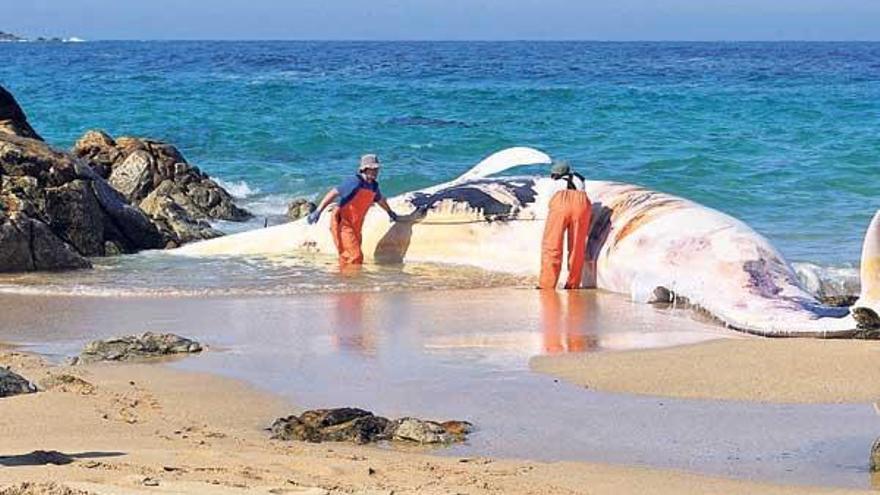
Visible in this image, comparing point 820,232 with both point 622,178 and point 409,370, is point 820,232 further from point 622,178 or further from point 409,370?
point 409,370

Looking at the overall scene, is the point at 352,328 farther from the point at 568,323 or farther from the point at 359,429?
the point at 359,429

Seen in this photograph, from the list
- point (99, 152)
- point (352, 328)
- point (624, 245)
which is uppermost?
point (99, 152)

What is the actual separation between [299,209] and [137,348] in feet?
32.7

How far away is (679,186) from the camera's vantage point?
22.1m

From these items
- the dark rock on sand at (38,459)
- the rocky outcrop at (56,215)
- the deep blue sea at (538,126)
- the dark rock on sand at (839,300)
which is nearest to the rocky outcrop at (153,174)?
the deep blue sea at (538,126)

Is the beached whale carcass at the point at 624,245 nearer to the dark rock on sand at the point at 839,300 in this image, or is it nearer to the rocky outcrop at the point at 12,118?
the dark rock on sand at the point at 839,300

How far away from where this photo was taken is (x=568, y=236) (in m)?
13.1

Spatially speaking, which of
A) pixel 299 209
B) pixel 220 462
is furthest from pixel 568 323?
pixel 299 209

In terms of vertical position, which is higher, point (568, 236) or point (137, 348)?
point (568, 236)

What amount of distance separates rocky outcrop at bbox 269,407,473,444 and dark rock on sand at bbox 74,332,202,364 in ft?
7.32

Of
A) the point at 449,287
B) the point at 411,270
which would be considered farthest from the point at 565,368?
the point at 411,270

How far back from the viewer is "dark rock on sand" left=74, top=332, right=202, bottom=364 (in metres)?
9.23

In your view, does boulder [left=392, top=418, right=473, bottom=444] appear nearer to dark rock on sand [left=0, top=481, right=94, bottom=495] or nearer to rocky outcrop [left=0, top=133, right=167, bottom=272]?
dark rock on sand [left=0, top=481, right=94, bottom=495]

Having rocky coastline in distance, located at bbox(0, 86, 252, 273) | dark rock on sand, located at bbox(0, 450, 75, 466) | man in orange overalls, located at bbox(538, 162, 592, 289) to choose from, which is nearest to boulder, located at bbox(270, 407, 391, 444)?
dark rock on sand, located at bbox(0, 450, 75, 466)
